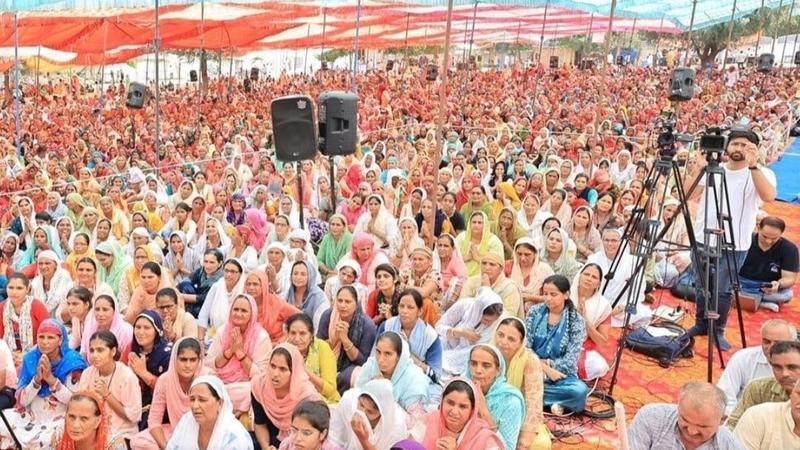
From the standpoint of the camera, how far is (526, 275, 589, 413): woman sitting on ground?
142 inches

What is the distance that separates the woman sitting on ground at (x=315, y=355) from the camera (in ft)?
10.7

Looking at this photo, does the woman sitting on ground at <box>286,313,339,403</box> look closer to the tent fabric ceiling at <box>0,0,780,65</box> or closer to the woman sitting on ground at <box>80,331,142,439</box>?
the woman sitting on ground at <box>80,331,142,439</box>

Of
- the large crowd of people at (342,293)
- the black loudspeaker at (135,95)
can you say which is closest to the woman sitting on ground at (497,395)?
the large crowd of people at (342,293)

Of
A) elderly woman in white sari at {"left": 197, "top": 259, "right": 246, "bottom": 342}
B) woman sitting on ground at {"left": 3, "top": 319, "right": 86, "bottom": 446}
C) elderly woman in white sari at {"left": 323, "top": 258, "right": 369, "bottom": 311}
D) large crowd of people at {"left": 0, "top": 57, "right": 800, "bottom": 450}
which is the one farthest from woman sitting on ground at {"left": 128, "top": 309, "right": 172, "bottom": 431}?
elderly woman in white sari at {"left": 323, "top": 258, "right": 369, "bottom": 311}

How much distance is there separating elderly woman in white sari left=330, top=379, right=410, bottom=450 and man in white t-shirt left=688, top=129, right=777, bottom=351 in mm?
1855

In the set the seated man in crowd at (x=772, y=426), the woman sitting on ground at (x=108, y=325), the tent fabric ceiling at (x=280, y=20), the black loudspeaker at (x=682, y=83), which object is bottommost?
the woman sitting on ground at (x=108, y=325)

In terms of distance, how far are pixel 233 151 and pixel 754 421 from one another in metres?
8.15

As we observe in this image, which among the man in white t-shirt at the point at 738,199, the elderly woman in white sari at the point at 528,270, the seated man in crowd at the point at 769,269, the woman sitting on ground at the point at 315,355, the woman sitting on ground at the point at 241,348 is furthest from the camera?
the seated man in crowd at the point at 769,269

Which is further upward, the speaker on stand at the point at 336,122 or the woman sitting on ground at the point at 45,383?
the speaker on stand at the point at 336,122

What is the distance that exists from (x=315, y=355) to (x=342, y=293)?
0.38 metres

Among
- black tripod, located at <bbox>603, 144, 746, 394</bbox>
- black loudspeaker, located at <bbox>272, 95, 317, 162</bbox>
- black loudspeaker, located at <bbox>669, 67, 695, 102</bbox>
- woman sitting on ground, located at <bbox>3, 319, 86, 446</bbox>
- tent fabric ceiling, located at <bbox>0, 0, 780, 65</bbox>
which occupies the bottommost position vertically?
woman sitting on ground, located at <bbox>3, 319, 86, 446</bbox>

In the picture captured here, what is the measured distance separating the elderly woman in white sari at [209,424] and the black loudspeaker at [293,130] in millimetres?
1934

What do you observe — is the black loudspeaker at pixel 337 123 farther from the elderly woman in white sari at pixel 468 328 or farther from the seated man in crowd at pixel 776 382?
the seated man in crowd at pixel 776 382

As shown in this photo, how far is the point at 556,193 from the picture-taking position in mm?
6043
